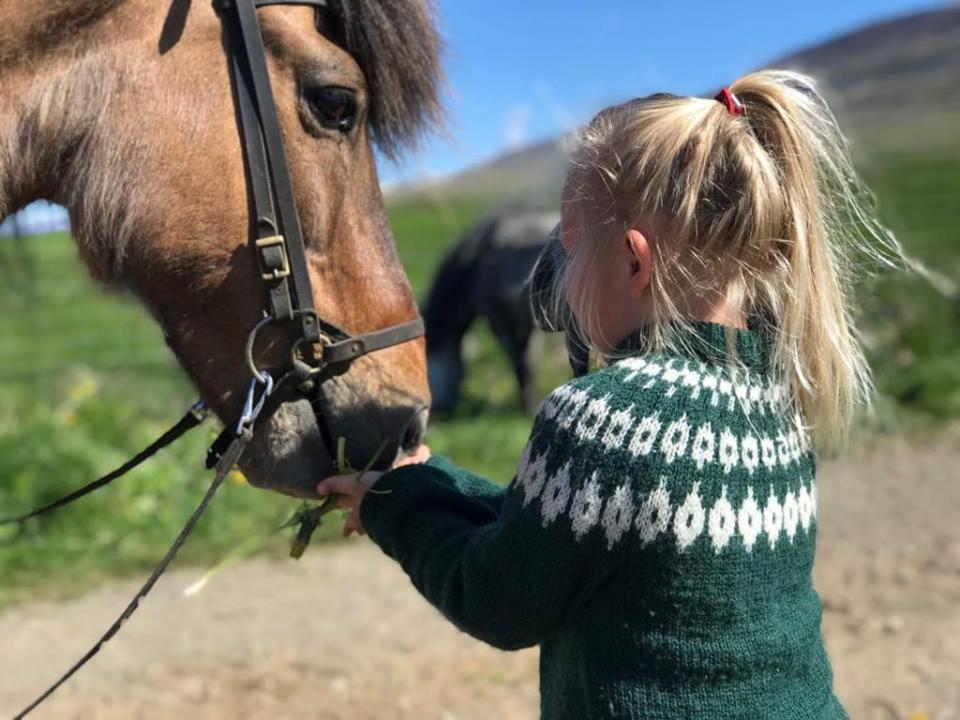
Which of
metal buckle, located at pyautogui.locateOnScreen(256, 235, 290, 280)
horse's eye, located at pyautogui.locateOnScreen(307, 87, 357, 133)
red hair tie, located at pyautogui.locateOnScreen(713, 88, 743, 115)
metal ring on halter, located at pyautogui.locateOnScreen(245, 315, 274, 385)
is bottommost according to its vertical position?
metal ring on halter, located at pyautogui.locateOnScreen(245, 315, 274, 385)

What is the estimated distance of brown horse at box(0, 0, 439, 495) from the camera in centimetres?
173

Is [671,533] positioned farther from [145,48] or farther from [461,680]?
[461,680]

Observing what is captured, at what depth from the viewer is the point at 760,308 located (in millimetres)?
1455

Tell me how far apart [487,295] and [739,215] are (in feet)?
18.2

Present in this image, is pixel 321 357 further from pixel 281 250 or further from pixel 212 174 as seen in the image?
pixel 212 174

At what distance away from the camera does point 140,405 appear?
6.25 m

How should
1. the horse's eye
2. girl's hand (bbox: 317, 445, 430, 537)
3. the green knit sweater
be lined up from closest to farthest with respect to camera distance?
the green knit sweater
girl's hand (bbox: 317, 445, 430, 537)
the horse's eye

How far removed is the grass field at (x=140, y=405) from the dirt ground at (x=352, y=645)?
0.92ft

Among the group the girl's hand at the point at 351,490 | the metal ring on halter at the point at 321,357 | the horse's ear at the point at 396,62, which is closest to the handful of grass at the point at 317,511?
the girl's hand at the point at 351,490

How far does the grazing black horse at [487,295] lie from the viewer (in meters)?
6.71

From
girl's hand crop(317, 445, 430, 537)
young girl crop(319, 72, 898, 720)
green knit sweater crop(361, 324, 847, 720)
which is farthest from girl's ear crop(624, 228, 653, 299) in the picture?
girl's hand crop(317, 445, 430, 537)

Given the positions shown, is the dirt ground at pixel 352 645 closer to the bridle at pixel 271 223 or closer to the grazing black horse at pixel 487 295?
the bridle at pixel 271 223

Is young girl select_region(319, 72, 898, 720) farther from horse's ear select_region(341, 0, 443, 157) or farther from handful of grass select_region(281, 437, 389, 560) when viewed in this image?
horse's ear select_region(341, 0, 443, 157)

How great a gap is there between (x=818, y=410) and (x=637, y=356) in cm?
29
